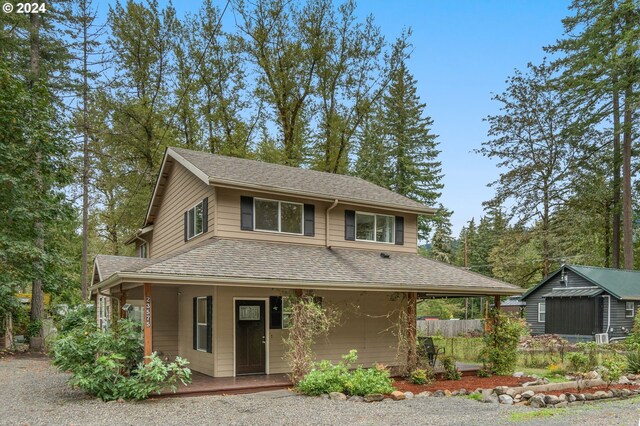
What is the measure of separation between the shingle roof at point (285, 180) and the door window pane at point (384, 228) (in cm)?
59

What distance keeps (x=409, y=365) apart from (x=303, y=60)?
18.6 meters

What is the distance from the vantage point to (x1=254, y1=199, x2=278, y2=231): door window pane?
13.9 meters

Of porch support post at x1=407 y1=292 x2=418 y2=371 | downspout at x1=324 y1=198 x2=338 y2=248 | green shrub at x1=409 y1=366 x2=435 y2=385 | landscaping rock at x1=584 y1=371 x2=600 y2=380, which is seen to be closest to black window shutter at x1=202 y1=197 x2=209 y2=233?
downspout at x1=324 y1=198 x2=338 y2=248

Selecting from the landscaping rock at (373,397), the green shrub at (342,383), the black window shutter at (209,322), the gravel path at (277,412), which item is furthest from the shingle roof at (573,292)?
the black window shutter at (209,322)

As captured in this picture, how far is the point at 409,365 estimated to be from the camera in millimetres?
12516

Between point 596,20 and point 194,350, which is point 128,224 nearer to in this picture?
point 194,350

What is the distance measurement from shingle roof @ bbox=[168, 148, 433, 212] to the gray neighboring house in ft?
43.5

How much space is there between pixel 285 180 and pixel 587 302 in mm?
18051

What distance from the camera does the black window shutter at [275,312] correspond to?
41.6 feet

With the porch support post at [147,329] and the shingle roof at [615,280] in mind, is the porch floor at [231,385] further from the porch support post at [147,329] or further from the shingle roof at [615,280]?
the shingle roof at [615,280]

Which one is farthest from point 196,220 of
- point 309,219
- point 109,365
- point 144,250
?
point 144,250

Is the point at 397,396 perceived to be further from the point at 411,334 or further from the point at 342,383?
the point at 411,334

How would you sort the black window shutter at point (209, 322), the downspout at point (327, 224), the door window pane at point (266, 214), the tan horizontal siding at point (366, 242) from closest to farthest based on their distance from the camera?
1. the black window shutter at point (209, 322)
2. the door window pane at point (266, 214)
3. the downspout at point (327, 224)
4. the tan horizontal siding at point (366, 242)

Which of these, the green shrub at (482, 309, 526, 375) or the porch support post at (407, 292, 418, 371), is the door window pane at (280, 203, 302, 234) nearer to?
the porch support post at (407, 292, 418, 371)
